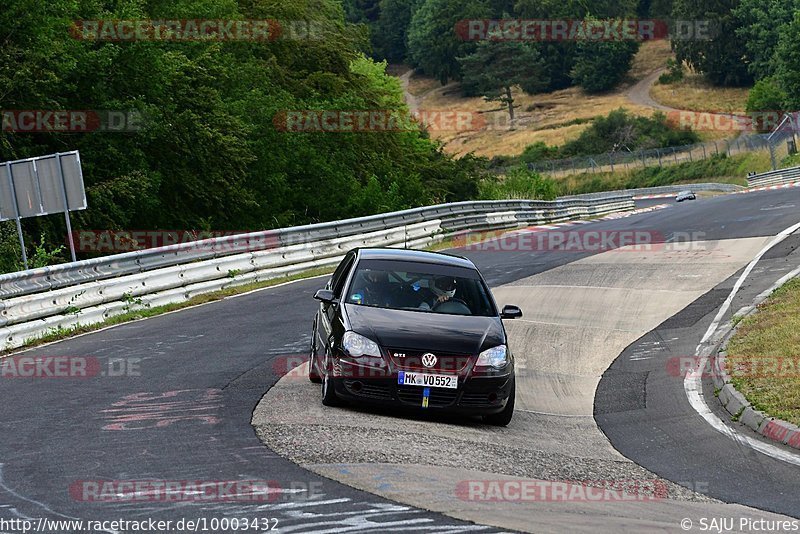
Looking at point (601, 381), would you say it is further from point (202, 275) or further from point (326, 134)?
point (326, 134)

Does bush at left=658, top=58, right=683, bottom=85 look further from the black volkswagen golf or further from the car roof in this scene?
the black volkswagen golf

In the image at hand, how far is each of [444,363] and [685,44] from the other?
5550 inches

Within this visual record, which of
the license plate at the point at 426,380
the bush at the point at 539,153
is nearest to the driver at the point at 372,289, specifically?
the license plate at the point at 426,380

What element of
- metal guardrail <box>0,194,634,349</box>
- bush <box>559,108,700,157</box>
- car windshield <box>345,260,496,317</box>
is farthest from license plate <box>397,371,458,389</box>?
bush <box>559,108,700,157</box>

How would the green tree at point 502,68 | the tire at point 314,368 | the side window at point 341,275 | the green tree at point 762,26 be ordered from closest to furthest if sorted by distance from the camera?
the side window at point 341,275
the tire at point 314,368
the green tree at point 762,26
the green tree at point 502,68

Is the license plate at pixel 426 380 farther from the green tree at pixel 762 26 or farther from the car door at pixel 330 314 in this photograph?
the green tree at pixel 762 26

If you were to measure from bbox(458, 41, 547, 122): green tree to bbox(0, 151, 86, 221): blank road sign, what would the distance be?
134905 mm

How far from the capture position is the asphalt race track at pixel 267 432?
24.6 ft

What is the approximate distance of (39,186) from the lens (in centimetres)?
1866

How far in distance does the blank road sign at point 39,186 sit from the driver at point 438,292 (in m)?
8.41

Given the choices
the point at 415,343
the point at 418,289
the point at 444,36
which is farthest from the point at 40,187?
the point at 444,36

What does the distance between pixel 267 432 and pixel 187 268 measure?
39.6 ft

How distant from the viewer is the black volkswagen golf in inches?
424

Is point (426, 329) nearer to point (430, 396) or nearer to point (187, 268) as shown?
point (430, 396)
